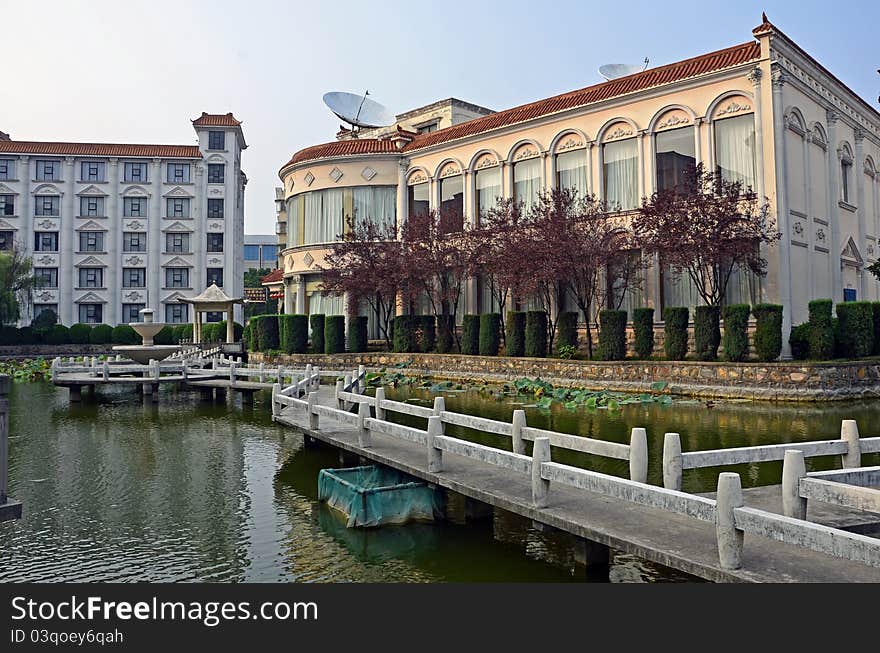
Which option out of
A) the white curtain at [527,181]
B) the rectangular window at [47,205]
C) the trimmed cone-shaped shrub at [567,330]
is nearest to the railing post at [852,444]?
the trimmed cone-shaped shrub at [567,330]

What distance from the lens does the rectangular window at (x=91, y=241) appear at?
192 feet

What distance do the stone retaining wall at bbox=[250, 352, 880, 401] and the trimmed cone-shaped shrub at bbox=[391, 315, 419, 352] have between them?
2.41 m

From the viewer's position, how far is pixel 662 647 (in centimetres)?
482

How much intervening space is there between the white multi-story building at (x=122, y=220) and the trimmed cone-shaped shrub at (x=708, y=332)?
148ft

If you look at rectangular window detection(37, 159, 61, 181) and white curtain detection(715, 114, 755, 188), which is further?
rectangular window detection(37, 159, 61, 181)

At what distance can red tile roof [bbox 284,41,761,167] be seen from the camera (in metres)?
25.6

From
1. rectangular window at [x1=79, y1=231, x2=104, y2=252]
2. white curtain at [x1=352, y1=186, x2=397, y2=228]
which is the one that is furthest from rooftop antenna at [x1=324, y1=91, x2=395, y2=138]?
rectangular window at [x1=79, y1=231, x2=104, y2=252]

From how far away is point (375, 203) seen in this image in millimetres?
37188

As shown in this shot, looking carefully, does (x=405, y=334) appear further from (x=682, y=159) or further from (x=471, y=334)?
(x=682, y=159)

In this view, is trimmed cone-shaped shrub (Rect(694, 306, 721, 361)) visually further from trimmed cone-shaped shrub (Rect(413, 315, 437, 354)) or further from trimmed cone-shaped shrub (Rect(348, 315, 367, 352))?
trimmed cone-shaped shrub (Rect(348, 315, 367, 352))

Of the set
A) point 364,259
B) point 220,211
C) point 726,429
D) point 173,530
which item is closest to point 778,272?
point 726,429

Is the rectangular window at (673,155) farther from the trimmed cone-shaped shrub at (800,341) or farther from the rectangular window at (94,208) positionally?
the rectangular window at (94,208)

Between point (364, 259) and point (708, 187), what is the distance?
15101 mm

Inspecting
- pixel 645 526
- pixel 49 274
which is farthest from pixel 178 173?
pixel 645 526
